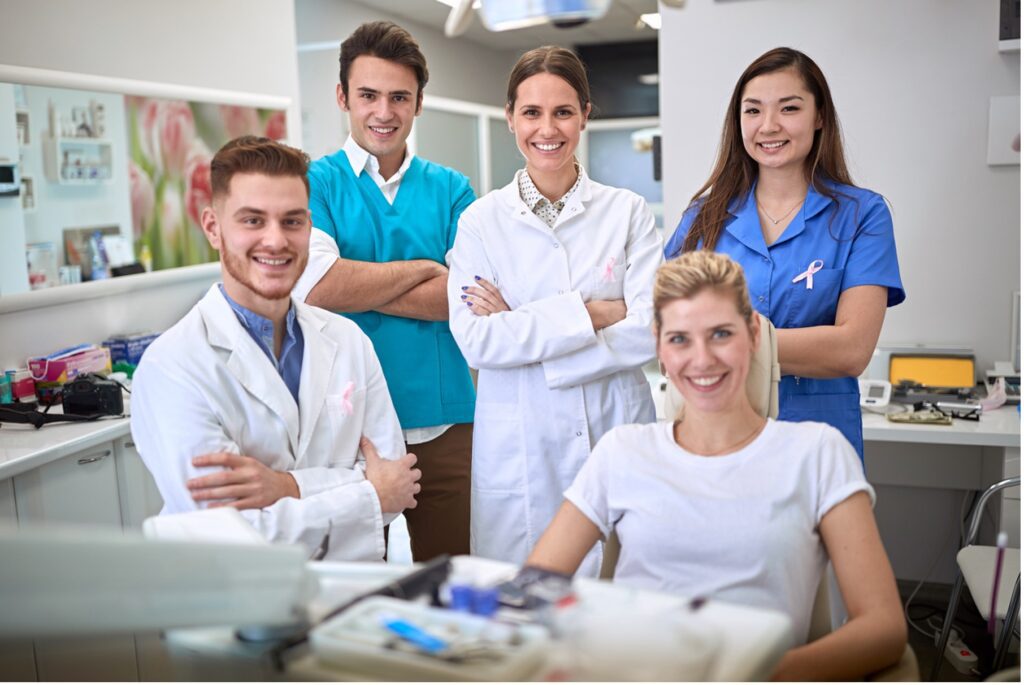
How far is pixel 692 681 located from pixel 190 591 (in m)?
0.44

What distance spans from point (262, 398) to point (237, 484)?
0.14 m

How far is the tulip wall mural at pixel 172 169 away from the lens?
3518 mm

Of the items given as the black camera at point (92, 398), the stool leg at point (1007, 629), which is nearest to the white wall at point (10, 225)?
the black camera at point (92, 398)

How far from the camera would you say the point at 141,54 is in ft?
11.6

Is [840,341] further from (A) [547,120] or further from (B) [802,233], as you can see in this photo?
(A) [547,120]

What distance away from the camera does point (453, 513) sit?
2207 mm

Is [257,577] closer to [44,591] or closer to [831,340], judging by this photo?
[44,591]

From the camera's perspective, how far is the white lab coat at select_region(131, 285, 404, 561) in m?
1.43

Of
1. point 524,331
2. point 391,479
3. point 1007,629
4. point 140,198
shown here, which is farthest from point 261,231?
point 140,198

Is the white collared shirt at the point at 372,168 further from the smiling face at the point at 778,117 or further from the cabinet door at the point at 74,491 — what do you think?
the cabinet door at the point at 74,491

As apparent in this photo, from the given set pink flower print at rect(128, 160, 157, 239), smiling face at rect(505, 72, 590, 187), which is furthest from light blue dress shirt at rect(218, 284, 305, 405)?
pink flower print at rect(128, 160, 157, 239)

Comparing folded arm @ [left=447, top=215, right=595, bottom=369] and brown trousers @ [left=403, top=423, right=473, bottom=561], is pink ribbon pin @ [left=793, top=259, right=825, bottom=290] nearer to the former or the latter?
folded arm @ [left=447, top=215, right=595, bottom=369]

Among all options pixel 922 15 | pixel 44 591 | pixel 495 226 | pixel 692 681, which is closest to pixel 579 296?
pixel 495 226

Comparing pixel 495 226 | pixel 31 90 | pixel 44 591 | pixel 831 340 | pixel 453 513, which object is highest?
pixel 31 90
